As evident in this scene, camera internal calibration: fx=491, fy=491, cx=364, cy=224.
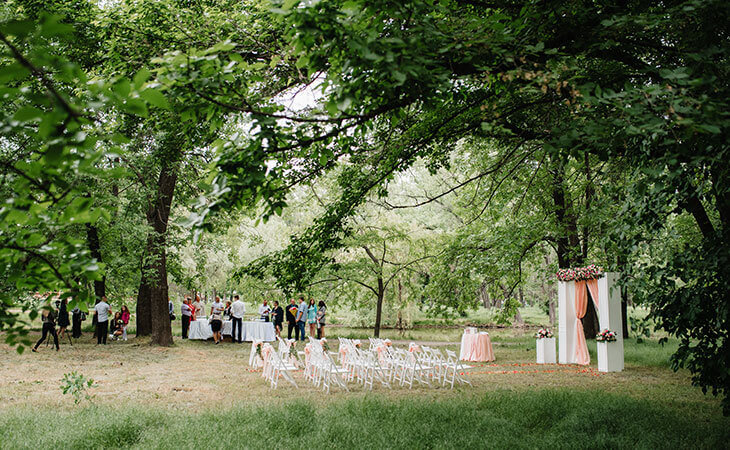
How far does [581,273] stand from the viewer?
13.7 meters

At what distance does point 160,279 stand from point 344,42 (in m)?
14.8

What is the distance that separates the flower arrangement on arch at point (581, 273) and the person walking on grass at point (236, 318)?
12.0m

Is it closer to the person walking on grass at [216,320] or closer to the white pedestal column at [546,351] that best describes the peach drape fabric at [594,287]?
the white pedestal column at [546,351]

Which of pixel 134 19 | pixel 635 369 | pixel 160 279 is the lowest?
pixel 635 369

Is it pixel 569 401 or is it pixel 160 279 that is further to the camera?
pixel 160 279

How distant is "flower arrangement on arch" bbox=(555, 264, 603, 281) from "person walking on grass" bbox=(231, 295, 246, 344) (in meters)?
12.0

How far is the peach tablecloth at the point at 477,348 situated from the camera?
48.9 feet

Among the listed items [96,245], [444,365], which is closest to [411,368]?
[444,365]

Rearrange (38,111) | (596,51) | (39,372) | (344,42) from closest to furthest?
(38,111), (344,42), (596,51), (39,372)

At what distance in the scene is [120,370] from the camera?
1185 centimetres

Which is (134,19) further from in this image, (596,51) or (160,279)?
(160,279)

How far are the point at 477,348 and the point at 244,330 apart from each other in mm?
9905

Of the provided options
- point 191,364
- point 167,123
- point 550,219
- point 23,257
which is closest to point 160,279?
point 191,364

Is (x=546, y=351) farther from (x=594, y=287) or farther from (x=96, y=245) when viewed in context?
(x=96, y=245)
